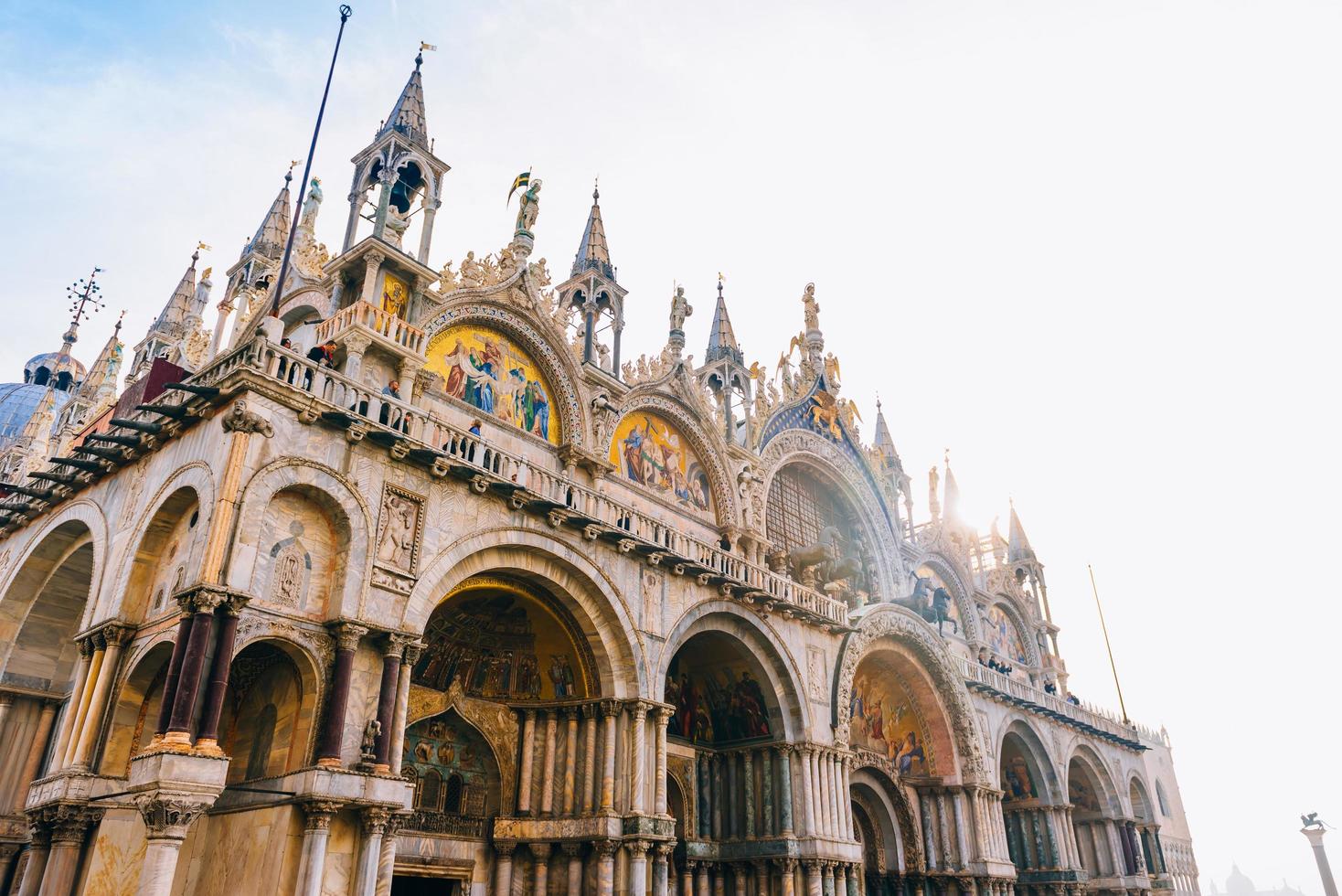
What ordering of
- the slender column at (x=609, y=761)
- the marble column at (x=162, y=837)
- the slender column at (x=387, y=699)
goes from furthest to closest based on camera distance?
the slender column at (x=609, y=761) → the slender column at (x=387, y=699) → the marble column at (x=162, y=837)

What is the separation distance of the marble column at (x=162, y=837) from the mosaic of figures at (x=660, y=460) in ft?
40.7

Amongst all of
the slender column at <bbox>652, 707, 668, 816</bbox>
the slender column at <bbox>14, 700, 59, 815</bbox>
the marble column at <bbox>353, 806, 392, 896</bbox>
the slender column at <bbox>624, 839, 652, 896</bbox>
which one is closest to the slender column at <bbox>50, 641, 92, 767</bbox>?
the marble column at <bbox>353, 806, 392, 896</bbox>

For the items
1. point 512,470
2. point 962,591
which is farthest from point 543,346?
point 962,591

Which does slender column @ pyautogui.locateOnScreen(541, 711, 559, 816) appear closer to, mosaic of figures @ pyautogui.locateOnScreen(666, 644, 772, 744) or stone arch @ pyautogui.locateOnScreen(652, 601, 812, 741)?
stone arch @ pyautogui.locateOnScreen(652, 601, 812, 741)

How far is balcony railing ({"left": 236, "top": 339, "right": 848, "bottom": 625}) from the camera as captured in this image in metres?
14.1

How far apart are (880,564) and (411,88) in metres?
19.9

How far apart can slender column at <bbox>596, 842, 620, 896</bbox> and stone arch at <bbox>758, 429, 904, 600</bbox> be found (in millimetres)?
14999

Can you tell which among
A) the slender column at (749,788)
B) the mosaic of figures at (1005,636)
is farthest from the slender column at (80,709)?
the mosaic of figures at (1005,636)

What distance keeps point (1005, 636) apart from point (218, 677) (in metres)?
33.6

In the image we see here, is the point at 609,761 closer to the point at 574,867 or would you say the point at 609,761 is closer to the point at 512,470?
the point at 574,867

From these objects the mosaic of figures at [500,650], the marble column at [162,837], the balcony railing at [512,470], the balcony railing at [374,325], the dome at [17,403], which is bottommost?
the marble column at [162,837]

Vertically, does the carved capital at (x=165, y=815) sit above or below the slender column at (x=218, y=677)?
below

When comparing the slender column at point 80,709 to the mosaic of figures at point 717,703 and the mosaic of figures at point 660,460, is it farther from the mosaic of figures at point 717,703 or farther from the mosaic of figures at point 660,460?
the mosaic of figures at point 717,703

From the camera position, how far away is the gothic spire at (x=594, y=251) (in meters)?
24.2
